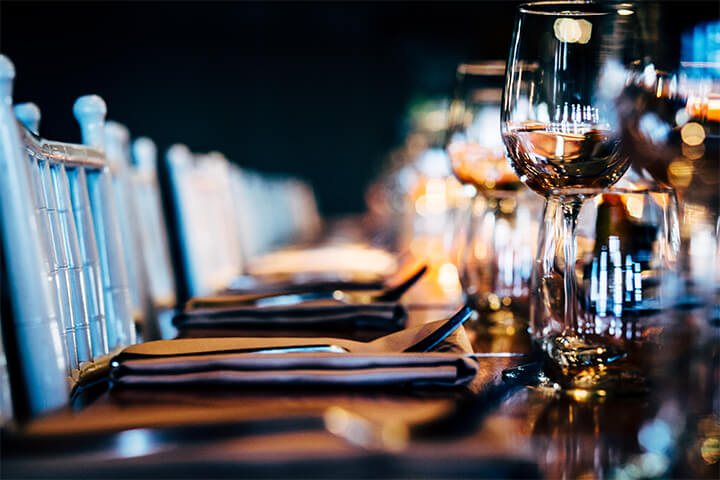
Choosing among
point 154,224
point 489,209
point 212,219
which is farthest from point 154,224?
point 489,209

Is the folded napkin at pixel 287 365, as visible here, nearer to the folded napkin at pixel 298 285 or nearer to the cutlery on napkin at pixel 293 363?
the cutlery on napkin at pixel 293 363

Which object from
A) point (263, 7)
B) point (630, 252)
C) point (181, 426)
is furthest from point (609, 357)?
point (263, 7)

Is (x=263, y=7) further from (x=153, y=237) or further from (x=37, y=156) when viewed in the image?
(x=37, y=156)

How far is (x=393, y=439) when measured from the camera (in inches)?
16.9

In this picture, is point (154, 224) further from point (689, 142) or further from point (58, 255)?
point (689, 142)

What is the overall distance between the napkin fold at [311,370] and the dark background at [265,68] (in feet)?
29.0

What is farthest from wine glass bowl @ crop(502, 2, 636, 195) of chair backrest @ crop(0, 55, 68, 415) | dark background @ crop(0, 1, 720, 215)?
dark background @ crop(0, 1, 720, 215)

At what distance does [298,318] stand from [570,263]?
15.5 inches

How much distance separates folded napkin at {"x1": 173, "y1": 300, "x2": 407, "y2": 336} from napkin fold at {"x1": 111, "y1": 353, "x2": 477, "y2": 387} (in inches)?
12.4

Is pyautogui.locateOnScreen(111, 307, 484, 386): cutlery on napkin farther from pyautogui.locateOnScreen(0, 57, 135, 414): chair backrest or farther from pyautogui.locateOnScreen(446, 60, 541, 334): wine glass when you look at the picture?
pyautogui.locateOnScreen(446, 60, 541, 334): wine glass

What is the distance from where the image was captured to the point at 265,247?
4.45 m

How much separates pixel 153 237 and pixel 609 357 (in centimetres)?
184

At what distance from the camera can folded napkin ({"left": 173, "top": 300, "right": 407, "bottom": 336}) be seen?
0.97 meters

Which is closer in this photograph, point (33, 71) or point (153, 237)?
point (153, 237)
